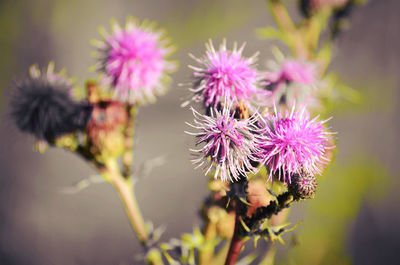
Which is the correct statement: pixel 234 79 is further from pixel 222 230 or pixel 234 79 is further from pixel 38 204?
pixel 38 204

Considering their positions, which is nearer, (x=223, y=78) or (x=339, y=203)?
(x=223, y=78)

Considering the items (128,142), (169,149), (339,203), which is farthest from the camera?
(169,149)

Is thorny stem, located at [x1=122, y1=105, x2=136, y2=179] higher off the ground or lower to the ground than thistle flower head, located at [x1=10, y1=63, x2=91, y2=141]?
lower

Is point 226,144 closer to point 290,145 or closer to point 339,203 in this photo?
point 290,145

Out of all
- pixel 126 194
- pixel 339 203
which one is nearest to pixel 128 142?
pixel 126 194

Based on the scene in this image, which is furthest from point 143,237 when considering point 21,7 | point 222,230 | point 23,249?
point 21,7

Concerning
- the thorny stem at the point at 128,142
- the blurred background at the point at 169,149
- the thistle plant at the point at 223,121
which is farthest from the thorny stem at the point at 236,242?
the blurred background at the point at 169,149

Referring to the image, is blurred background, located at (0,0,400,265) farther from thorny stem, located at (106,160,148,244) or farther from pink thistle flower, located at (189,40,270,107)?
pink thistle flower, located at (189,40,270,107)

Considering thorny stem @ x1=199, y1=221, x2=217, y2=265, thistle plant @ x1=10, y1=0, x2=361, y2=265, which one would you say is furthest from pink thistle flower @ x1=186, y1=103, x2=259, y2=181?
thorny stem @ x1=199, y1=221, x2=217, y2=265
